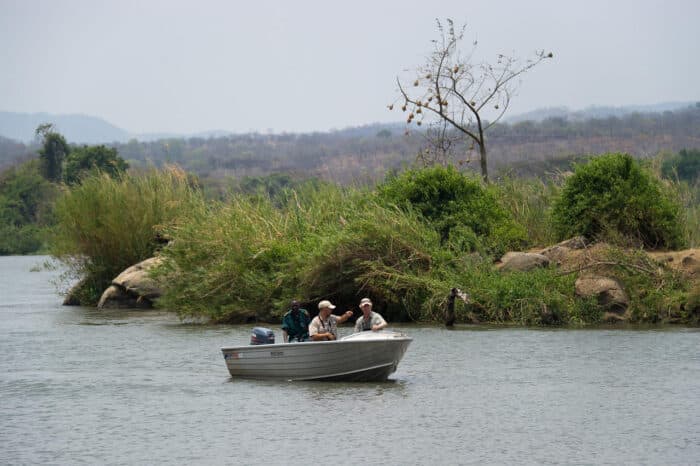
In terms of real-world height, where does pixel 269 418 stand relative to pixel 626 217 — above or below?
below

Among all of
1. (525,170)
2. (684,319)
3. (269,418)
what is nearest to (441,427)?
(269,418)

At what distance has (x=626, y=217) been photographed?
30.4 m

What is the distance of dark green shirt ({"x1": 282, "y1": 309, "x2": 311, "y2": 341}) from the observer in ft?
68.0

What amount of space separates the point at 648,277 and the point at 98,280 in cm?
2003

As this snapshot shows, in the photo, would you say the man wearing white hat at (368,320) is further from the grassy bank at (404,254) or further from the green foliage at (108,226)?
the green foliage at (108,226)

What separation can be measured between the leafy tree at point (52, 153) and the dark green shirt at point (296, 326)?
84132 mm

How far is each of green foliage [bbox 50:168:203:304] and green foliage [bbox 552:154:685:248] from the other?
13.4m

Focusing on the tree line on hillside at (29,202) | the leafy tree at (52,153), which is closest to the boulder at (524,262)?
the tree line on hillside at (29,202)

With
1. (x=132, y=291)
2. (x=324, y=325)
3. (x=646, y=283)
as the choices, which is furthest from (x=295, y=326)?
(x=132, y=291)

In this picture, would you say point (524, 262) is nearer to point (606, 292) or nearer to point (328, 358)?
point (606, 292)

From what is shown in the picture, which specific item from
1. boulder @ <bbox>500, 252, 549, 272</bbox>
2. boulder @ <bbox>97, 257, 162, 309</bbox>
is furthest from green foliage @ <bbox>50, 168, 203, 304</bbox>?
boulder @ <bbox>500, 252, 549, 272</bbox>

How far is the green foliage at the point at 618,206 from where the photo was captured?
1195 inches

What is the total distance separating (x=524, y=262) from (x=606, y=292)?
2374 mm

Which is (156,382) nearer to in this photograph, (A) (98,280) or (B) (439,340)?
(B) (439,340)
